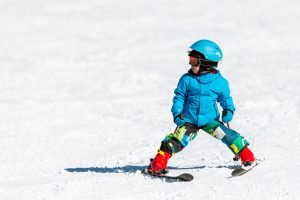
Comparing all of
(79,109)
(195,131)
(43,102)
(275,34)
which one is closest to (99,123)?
(79,109)

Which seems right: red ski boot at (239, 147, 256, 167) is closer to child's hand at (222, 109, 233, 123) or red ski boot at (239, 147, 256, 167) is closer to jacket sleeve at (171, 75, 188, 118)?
child's hand at (222, 109, 233, 123)

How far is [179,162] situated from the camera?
26.4ft

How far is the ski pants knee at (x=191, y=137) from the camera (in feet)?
22.5

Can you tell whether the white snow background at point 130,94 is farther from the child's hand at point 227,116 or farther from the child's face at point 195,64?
the child's face at point 195,64

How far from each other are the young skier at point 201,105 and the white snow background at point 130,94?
1.13 ft

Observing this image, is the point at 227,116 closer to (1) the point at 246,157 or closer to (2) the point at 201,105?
(2) the point at 201,105

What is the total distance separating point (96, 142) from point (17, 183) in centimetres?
238

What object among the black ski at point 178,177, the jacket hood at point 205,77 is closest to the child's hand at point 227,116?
the jacket hood at point 205,77

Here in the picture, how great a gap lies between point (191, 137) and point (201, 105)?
39cm

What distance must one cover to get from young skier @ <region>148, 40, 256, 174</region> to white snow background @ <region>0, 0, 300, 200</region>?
1.13 feet

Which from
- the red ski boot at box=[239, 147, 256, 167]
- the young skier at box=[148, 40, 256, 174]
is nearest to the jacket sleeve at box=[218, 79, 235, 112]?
the young skier at box=[148, 40, 256, 174]

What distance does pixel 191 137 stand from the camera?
6898mm

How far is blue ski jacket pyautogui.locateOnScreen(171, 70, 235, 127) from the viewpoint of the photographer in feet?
22.3

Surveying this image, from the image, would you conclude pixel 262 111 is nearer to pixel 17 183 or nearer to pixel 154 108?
pixel 154 108
